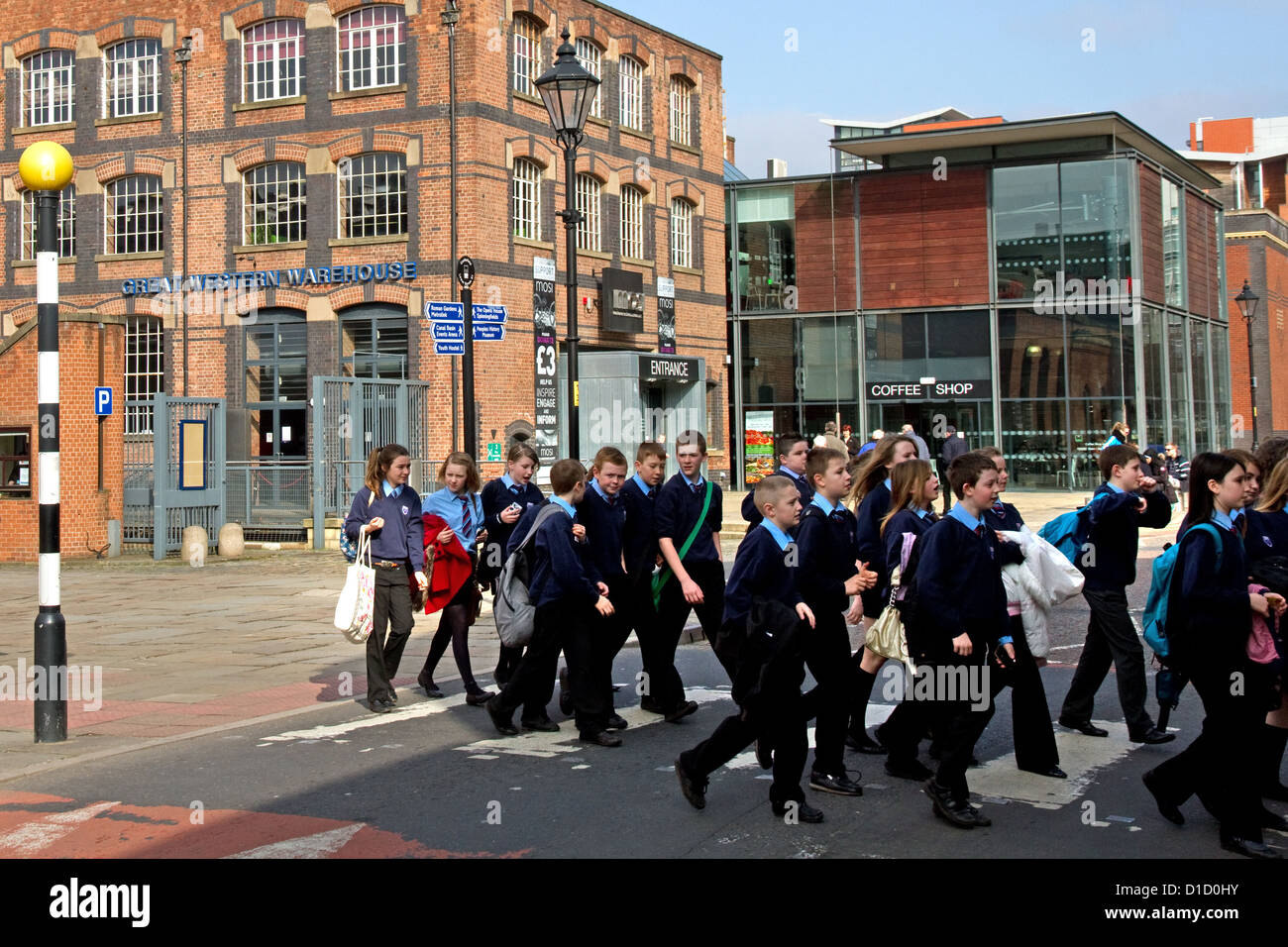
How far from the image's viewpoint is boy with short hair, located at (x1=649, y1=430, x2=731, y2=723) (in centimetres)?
859

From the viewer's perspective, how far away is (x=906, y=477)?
24.8 ft

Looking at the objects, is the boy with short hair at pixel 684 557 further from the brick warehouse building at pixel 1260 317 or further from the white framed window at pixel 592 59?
the brick warehouse building at pixel 1260 317

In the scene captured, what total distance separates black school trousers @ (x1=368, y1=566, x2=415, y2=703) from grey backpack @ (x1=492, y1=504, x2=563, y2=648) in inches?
48.8

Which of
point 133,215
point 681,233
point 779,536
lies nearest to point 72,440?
point 133,215

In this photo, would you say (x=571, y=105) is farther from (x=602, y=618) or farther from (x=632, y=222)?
(x=632, y=222)

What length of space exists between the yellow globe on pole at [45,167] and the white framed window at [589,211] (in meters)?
21.7

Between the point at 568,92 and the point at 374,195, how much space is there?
570 inches

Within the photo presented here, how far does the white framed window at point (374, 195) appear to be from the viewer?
2769 centimetres

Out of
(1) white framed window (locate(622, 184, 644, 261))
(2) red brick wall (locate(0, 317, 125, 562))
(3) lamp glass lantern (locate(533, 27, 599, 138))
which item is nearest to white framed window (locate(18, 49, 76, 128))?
(2) red brick wall (locate(0, 317, 125, 562))

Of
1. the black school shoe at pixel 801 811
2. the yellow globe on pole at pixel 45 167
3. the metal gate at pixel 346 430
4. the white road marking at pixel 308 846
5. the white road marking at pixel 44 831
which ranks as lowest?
the white road marking at pixel 44 831

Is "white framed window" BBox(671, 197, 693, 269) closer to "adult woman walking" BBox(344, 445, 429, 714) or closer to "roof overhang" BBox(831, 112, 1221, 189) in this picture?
"roof overhang" BBox(831, 112, 1221, 189)

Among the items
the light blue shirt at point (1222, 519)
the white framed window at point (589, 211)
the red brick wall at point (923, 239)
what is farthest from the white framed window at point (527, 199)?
the light blue shirt at point (1222, 519)

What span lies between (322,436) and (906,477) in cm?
1635
